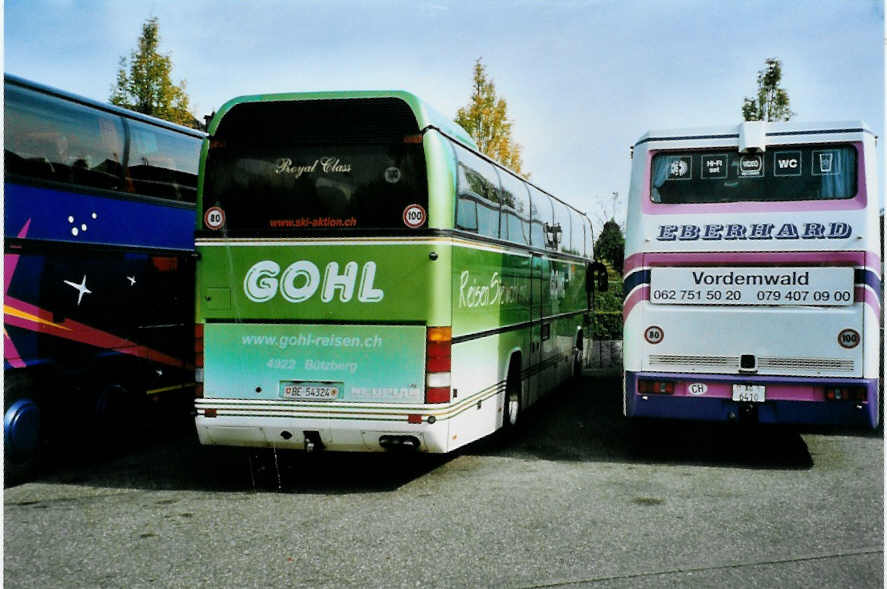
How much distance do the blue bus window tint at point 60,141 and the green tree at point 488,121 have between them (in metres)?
18.6

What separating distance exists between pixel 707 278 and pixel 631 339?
99cm

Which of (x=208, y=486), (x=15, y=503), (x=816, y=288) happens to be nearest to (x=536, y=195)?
(x=816, y=288)

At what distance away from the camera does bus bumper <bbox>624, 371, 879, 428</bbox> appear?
880 cm

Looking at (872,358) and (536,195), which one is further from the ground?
(536,195)

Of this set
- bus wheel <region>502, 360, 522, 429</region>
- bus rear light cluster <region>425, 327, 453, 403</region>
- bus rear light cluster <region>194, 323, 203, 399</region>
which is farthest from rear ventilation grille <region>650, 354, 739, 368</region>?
bus rear light cluster <region>194, 323, 203, 399</region>

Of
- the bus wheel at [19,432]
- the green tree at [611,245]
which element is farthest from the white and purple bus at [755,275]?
the green tree at [611,245]

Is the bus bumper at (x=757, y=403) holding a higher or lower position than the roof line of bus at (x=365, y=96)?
lower

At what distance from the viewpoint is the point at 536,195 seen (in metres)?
12.6

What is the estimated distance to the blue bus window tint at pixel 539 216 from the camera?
473 inches

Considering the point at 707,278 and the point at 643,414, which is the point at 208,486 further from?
the point at 707,278

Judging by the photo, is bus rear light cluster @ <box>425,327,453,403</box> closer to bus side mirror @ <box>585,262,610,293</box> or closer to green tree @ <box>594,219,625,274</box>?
bus side mirror @ <box>585,262,610,293</box>

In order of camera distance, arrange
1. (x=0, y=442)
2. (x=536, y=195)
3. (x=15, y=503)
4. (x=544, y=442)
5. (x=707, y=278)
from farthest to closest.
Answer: (x=536, y=195) → (x=544, y=442) → (x=707, y=278) → (x=15, y=503) → (x=0, y=442)

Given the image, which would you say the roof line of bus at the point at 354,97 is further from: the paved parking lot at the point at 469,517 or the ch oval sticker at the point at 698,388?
the ch oval sticker at the point at 698,388

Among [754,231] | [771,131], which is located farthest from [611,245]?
[754,231]
